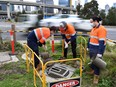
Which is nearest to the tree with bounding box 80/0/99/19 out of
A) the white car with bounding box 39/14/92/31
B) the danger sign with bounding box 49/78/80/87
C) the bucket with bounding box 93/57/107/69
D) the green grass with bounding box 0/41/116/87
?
the white car with bounding box 39/14/92/31

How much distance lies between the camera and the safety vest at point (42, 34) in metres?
6.32

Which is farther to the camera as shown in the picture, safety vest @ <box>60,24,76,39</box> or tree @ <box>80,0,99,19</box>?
tree @ <box>80,0,99,19</box>

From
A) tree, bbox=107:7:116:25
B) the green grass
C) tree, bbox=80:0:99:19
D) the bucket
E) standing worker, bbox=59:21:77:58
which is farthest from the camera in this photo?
tree, bbox=80:0:99:19

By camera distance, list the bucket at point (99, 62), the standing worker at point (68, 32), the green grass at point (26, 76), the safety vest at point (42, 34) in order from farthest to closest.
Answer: the standing worker at point (68, 32), the safety vest at point (42, 34), the green grass at point (26, 76), the bucket at point (99, 62)

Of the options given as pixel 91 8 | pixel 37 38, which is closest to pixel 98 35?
pixel 37 38

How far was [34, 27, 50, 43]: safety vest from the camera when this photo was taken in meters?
6.32

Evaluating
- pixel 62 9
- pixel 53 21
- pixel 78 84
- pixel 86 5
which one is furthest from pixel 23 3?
pixel 78 84

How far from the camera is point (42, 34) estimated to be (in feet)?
21.0

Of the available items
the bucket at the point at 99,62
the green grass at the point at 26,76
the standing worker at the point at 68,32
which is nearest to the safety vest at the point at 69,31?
the standing worker at the point at 68,32

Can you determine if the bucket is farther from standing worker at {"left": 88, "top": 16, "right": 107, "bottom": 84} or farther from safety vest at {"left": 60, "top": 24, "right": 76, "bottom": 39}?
safety vest at {"left": 60, "top": 24, "right": 76, "bottom": 39}

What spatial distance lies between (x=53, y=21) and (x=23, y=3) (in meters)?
68.9

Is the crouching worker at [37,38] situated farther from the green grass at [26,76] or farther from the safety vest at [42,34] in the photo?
the green grass at [26,76]

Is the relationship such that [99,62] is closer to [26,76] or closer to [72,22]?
[26,76]

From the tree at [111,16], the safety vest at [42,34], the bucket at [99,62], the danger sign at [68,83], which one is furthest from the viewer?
the tree at [111,16]
